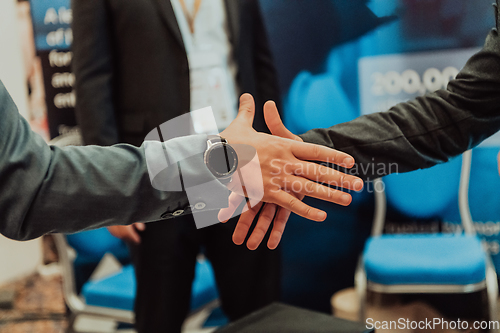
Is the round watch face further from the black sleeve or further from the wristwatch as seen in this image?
the black sleeve

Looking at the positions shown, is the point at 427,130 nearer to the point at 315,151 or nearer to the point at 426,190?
the point at 315,151

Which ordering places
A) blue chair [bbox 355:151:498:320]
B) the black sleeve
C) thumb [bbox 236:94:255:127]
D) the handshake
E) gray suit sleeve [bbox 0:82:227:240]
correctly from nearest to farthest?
gray suit sleeve [bbox 0:82:227:240]
the handshake
thumb [bbox 236:94:255:127]
the black sleeve
blue chair [bbox 355:151:498:320]

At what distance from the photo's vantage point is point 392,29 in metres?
1.63

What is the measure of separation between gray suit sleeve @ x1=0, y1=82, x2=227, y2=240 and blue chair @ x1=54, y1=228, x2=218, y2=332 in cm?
76

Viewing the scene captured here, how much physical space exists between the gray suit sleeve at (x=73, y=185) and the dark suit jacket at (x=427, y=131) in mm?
345

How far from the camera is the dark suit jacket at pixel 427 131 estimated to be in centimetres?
94

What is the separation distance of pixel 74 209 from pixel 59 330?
64.9 inches

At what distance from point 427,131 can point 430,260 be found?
1.58 feet

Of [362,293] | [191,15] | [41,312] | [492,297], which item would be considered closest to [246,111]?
[191,15]

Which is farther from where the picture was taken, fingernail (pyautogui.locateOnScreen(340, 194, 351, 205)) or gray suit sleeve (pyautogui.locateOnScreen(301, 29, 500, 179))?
gray suit sleeve (pyautogui.locateOnScreen(301, 29, 500, 179))

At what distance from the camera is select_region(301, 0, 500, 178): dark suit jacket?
0.94 meters

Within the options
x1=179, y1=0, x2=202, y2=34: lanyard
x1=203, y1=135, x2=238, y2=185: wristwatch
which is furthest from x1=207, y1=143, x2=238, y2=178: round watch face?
x1=179, y1=0, x2=202, y2=34: lanyard

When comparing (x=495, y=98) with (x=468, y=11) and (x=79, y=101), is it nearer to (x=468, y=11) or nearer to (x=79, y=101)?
(x=468, y=11)

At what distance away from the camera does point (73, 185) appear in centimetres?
66
